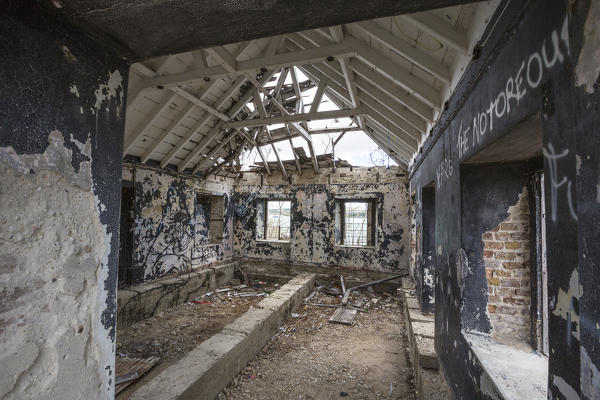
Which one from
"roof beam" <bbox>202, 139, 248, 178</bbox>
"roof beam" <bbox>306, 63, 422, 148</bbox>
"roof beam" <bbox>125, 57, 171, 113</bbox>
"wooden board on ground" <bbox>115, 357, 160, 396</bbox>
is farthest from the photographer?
"roof beam" <bbox>202, 139, 248, 178</bbox>

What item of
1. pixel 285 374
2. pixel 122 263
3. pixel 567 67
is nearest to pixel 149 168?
pixel 122 263

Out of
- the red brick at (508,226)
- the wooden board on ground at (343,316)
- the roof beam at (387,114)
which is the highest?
the roof beam at (387,114)

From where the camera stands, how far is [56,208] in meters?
1.09

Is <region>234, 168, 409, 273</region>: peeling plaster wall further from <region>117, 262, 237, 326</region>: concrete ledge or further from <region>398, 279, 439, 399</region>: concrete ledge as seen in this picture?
<region>398, 279, 439, 399</region>: concrete ledge

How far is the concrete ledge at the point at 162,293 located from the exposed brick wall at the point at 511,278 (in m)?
5.70

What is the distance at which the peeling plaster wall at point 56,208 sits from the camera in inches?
37.7

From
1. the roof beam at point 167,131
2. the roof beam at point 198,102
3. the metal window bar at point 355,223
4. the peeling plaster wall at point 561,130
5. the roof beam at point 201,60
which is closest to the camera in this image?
the peeling plaster wall at point 561,130

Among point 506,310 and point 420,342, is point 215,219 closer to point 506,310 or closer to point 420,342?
point 420,342

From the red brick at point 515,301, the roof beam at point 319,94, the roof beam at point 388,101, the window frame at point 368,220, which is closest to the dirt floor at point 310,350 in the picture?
the red brick at point 515,301

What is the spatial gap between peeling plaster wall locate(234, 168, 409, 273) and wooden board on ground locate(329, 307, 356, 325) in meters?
2.03

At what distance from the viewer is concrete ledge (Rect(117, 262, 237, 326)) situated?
530 cm

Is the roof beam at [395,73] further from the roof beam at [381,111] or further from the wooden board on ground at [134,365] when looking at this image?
the wooden board on ground at [134,365]

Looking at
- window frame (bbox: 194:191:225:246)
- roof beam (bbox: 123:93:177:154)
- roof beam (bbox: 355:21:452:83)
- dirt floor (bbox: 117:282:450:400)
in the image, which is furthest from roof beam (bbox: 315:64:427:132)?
window frame (bbox: 194:191:225:246)

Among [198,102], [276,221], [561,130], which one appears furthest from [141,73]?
[276,221]
